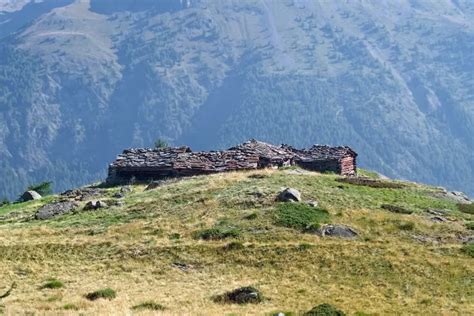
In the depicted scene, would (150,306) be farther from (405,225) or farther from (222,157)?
(222,157)

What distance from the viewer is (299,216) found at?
53156 mm

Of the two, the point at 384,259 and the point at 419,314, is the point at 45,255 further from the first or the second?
the point at 419,314

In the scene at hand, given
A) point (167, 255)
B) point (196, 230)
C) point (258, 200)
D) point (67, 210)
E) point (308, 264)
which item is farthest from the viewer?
point (67, 210)

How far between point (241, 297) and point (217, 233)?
13192 millimetres

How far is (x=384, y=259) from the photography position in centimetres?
4419

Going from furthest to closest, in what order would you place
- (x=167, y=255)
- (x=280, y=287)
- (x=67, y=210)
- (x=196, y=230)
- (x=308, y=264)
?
1. (x=67, y=210)
2. (x=196, y=230)
3. (x=167, y=255)
4. (x=308, y=264)
5. (x=280, y=287)

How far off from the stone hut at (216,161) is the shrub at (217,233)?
2950 centimetres

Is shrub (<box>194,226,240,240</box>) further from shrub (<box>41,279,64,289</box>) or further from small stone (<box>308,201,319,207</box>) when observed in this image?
shrub (<box>41,279,64,289</box>)

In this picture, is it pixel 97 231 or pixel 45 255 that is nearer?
pixel 45 255

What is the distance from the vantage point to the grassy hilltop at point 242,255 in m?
37.3

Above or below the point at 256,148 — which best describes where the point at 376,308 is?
above

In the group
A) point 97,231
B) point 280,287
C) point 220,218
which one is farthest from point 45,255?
point 280,287

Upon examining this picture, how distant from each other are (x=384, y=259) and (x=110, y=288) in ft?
58.0

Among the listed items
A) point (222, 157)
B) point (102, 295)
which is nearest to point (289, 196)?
point (102, 295)
